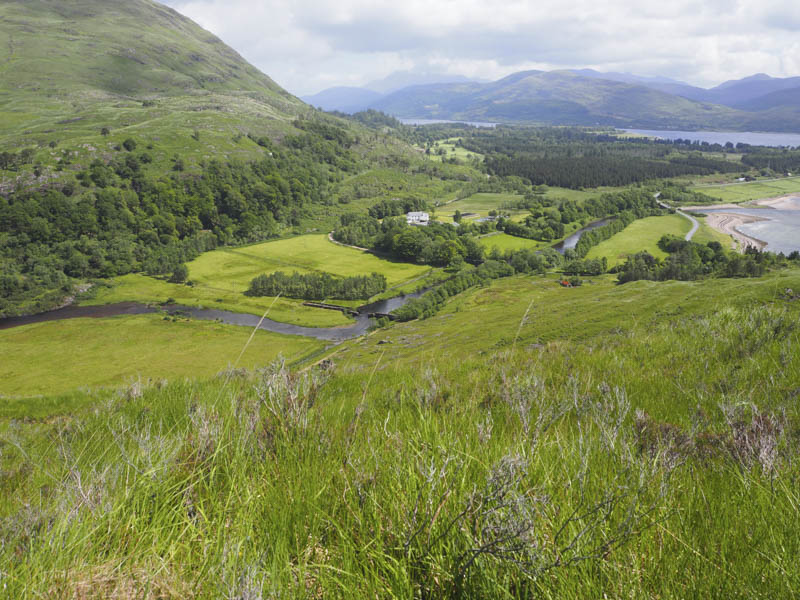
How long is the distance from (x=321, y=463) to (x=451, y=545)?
1.29 metres

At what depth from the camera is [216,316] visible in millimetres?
89625

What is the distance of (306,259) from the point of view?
125 m

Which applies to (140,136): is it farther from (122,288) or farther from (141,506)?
(141,506)

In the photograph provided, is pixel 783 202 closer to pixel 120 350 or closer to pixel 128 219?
pixel 120 350

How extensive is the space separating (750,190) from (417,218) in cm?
15540

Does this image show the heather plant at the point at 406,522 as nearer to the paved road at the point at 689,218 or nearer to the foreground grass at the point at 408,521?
the foreground grass at the point at 408,521

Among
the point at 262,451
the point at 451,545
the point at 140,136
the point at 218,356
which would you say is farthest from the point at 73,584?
the point at 140,136

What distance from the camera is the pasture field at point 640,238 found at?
11588 cm

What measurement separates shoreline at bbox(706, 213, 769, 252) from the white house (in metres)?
96.1

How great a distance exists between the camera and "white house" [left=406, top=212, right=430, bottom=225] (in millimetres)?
156725

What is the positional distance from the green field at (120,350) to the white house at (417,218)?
297 ft

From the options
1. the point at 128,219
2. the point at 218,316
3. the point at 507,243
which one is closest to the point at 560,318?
the point at 218,316

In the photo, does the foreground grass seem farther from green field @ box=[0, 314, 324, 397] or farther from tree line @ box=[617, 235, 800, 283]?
tree line @ box=[617, 235, 800, 283]

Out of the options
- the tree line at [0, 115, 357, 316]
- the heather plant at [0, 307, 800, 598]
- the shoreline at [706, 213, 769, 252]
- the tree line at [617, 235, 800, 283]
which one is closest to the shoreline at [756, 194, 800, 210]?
the shoreline at [706, 213, 769, 252]
